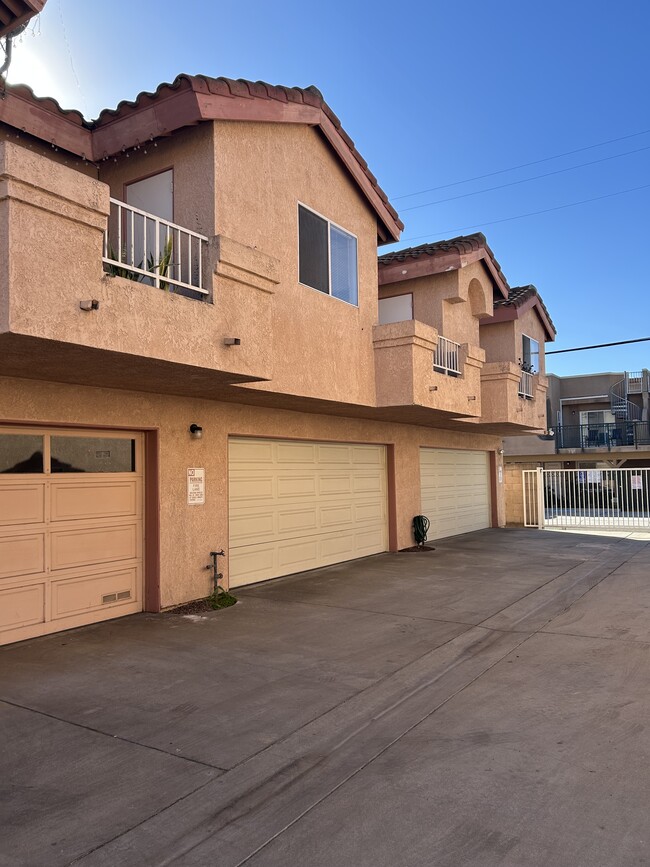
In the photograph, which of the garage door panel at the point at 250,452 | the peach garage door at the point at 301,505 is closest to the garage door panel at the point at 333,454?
the peach garage door at the point at 301,505

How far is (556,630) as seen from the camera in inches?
308

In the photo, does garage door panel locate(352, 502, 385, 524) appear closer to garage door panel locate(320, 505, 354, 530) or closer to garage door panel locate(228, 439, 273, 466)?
garage door panel locate(320, 505, 354, 530)

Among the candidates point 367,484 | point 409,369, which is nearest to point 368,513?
point 367,484

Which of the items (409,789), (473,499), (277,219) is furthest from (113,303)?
(473,499)

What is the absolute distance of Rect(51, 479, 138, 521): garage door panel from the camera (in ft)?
25.5

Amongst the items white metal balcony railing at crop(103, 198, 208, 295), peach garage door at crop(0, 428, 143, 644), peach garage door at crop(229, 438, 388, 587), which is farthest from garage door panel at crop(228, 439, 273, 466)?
white metal balcony railing at crop(103, 198, 208, 295)

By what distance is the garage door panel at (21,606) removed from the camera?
23.3 feet

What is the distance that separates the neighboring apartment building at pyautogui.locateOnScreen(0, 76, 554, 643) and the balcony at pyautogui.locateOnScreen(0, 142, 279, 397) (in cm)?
2

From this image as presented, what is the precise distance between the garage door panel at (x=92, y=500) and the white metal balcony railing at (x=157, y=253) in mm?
2551

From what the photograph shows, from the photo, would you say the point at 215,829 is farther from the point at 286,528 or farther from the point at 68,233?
the point at 286,528

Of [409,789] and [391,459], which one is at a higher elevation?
[391,459]

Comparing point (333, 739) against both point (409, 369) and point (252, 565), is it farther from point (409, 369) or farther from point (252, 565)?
point (409, 369)

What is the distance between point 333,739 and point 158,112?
24.6 ft

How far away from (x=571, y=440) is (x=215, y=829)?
107 ft
